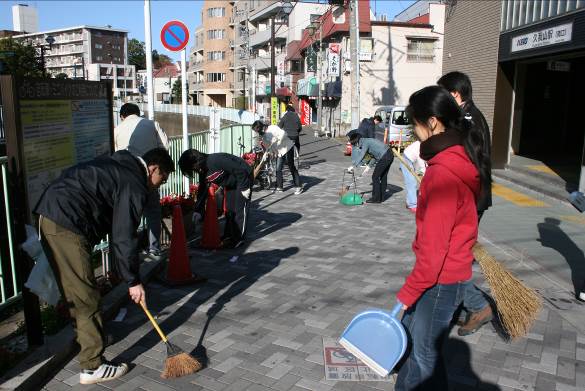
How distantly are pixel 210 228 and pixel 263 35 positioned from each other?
4738cm

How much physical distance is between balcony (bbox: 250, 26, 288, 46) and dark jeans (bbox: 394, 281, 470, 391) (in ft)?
150

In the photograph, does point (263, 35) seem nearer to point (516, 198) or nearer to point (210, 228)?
point (516, 198)

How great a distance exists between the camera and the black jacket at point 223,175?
227 inches

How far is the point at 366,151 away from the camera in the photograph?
9.31 metres

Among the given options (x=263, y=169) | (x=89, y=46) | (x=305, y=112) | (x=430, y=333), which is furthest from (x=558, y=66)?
(x=89, y=46)

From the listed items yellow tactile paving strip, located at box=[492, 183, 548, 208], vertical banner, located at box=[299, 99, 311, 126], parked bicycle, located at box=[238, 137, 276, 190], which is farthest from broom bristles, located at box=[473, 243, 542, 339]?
vertical banner, located at box=[299, 99, 311, 126]

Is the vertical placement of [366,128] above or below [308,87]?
below

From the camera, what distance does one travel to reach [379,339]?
2.44 meters

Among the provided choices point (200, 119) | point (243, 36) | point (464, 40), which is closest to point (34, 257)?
point (464, 40)

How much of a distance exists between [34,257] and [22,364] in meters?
0.73

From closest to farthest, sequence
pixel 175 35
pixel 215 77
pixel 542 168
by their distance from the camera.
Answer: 1. pixel 175 35
2. pixel 542 168
3. pixel 215 77

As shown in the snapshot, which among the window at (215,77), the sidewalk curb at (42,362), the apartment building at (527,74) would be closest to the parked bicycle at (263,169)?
the apartment building at (527,74)

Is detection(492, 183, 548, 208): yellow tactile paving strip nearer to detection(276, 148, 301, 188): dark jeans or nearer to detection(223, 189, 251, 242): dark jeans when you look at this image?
detection(276, 148, 301, 188): dark jeans

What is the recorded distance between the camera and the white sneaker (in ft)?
10.7
